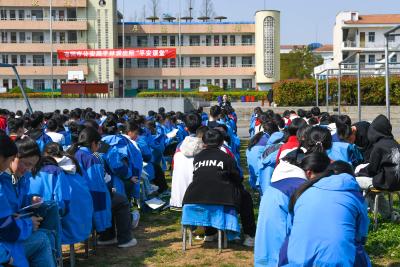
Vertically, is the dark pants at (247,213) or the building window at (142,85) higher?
the building window at (142,85)

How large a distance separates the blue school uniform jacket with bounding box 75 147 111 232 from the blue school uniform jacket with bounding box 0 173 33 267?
2010 millimetres

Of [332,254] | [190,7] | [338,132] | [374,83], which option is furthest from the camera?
[190,7]

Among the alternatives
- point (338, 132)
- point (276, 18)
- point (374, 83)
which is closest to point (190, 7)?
point (276, 18)

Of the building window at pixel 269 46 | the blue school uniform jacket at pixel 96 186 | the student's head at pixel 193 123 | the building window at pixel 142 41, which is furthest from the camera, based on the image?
the building window at pixel 142 41

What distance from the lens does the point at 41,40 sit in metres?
59.4

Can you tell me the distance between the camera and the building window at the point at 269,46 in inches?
2315

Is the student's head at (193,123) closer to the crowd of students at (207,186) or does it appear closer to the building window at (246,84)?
the crowd of students at (207,186)

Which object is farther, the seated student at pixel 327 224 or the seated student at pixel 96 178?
the seated student at pixel 96 178

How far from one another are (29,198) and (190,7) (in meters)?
70.5

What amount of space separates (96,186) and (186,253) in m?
1.45

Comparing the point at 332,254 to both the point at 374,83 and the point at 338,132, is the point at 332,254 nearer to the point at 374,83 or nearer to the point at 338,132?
the point at 338,132

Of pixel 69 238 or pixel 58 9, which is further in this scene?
pixel 58 9

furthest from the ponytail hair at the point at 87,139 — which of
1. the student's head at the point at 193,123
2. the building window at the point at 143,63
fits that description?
the building window at the point at 143,63

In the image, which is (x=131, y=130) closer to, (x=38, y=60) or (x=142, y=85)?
(x=38, y=60)
